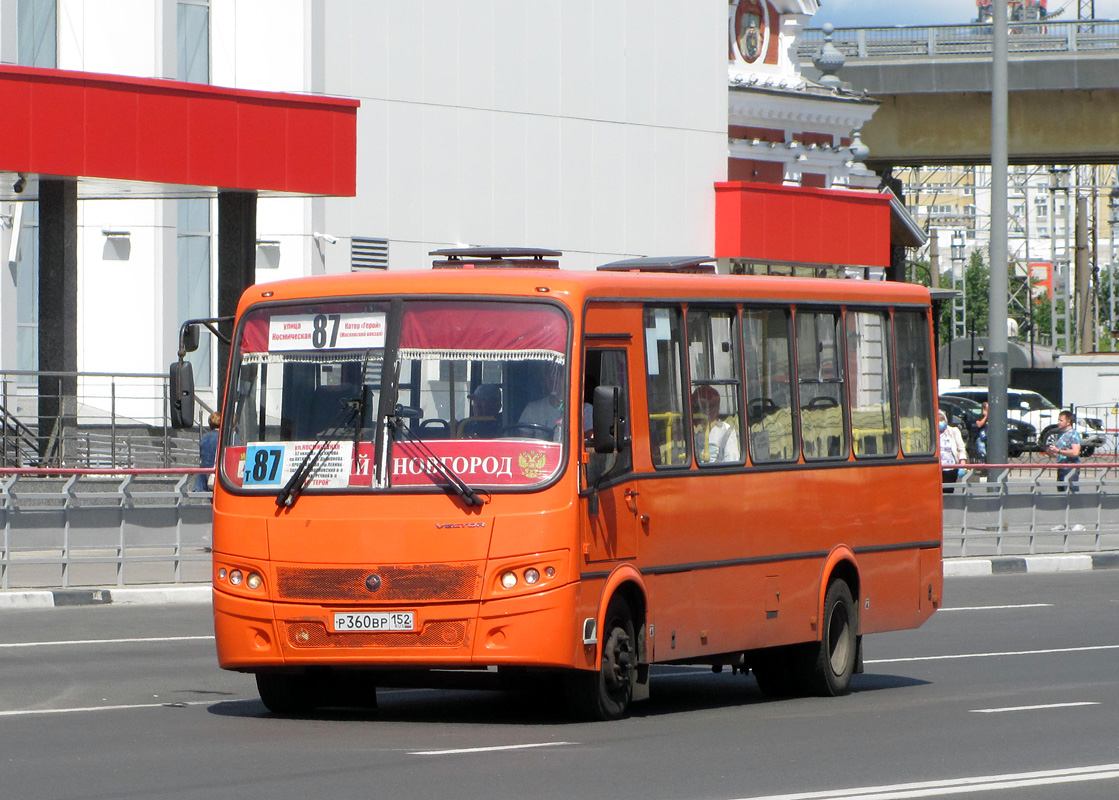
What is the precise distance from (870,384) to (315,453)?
14.4ft

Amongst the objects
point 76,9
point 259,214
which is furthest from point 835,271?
point 76,9

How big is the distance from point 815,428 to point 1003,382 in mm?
15566

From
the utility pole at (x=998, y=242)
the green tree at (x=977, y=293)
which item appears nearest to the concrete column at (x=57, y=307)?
the utility pole at (x=998, y=242)

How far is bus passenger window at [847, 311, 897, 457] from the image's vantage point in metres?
13.7

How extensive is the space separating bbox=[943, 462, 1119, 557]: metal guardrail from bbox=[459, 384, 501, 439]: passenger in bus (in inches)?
649

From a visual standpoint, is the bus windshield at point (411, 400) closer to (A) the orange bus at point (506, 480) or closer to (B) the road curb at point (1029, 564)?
(A) the orange bus at point (506, 480)

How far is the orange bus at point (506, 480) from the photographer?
422 inches

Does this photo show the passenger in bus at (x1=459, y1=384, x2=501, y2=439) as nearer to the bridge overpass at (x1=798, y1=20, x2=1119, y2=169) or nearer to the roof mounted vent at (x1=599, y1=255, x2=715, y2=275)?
the roof mounted vent at (x1=599, y1=255, x2=715, y2=275)

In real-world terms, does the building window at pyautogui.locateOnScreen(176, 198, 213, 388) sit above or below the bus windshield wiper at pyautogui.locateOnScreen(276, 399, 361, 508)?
above

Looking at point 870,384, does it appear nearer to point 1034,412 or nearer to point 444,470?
point 444,470

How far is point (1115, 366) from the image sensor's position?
63625 millimetres

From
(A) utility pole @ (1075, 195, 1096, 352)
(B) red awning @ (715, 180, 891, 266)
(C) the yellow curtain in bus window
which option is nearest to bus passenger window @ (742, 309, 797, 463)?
(C) the yellow curtain in bus window

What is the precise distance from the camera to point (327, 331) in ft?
37.3

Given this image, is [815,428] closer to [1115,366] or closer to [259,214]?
[259,214]
